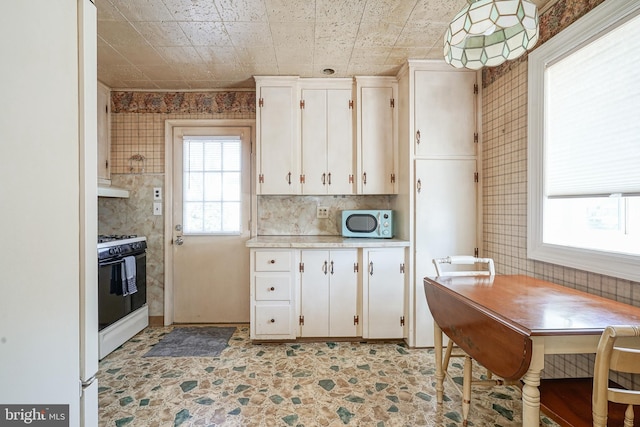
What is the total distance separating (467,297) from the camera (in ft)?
4.61

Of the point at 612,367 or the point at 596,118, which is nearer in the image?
the point at 612,367

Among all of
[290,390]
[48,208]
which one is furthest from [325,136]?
[48,208]

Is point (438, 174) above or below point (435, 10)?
below

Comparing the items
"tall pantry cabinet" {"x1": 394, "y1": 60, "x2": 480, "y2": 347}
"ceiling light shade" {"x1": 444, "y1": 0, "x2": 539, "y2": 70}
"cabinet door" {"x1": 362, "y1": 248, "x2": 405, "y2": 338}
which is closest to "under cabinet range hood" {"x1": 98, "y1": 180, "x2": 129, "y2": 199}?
"cabinet door" {"x1": 362, "y1": 248, "x2": 405, "y2": 338}

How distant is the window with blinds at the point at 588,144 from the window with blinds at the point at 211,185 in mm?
2621

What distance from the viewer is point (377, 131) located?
2818mm

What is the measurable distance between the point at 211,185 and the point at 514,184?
278cm

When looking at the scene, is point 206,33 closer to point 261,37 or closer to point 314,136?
point 261,37

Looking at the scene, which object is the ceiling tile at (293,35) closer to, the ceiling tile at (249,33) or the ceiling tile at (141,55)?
the ceiling tile at (249,33)

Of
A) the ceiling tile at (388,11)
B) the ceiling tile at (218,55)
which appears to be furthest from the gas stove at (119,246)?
the ceiling tile at (388,11)

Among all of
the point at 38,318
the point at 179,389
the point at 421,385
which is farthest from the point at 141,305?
the point at 38,318

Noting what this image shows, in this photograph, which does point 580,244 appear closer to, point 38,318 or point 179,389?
point 38,318

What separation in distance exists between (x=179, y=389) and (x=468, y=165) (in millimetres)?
2833

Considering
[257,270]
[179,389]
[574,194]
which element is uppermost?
[574,194]
